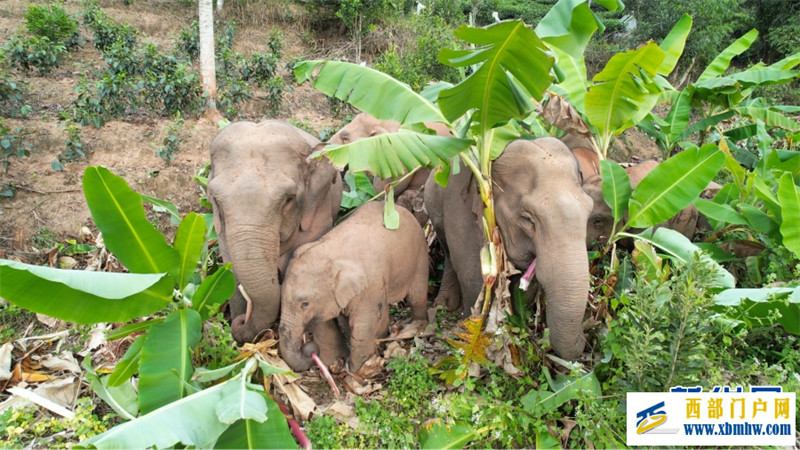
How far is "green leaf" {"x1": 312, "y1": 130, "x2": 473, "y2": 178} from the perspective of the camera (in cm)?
411

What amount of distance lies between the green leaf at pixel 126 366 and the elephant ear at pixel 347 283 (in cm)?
144

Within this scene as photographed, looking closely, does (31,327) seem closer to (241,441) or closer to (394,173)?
(241,441)

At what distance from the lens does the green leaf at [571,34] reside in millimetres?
4766

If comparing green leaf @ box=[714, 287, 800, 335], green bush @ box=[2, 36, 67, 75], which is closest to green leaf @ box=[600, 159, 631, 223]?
green leaf @ box=[714, 287, 800, 335]

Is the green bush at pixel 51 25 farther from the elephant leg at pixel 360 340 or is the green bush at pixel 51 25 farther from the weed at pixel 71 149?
the elephant leg at pixel 360 340

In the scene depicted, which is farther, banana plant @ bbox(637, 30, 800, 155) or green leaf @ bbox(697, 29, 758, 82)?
green leaf @ bbox(697, 29, 758, 82)

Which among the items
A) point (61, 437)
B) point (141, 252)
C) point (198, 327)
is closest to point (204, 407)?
point (198, 327)

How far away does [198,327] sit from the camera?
3904 millimetres

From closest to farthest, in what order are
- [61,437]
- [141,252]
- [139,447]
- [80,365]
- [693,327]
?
1. [139,447]
2. [693,327]
3. [141,252]
4. [61,437]
5. [80,365]

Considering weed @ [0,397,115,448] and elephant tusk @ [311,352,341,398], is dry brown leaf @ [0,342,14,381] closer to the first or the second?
weed @ [0,397,115,448]

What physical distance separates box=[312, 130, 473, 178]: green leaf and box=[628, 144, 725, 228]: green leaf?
5.58 ft

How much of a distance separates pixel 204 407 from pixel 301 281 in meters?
1.33

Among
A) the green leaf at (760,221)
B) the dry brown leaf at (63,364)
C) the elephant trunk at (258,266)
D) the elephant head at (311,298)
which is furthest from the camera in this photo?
the green leaf at (760,221)

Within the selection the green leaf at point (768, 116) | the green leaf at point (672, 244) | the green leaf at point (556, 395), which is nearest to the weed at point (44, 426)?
the green leaf at point (556, 395)
